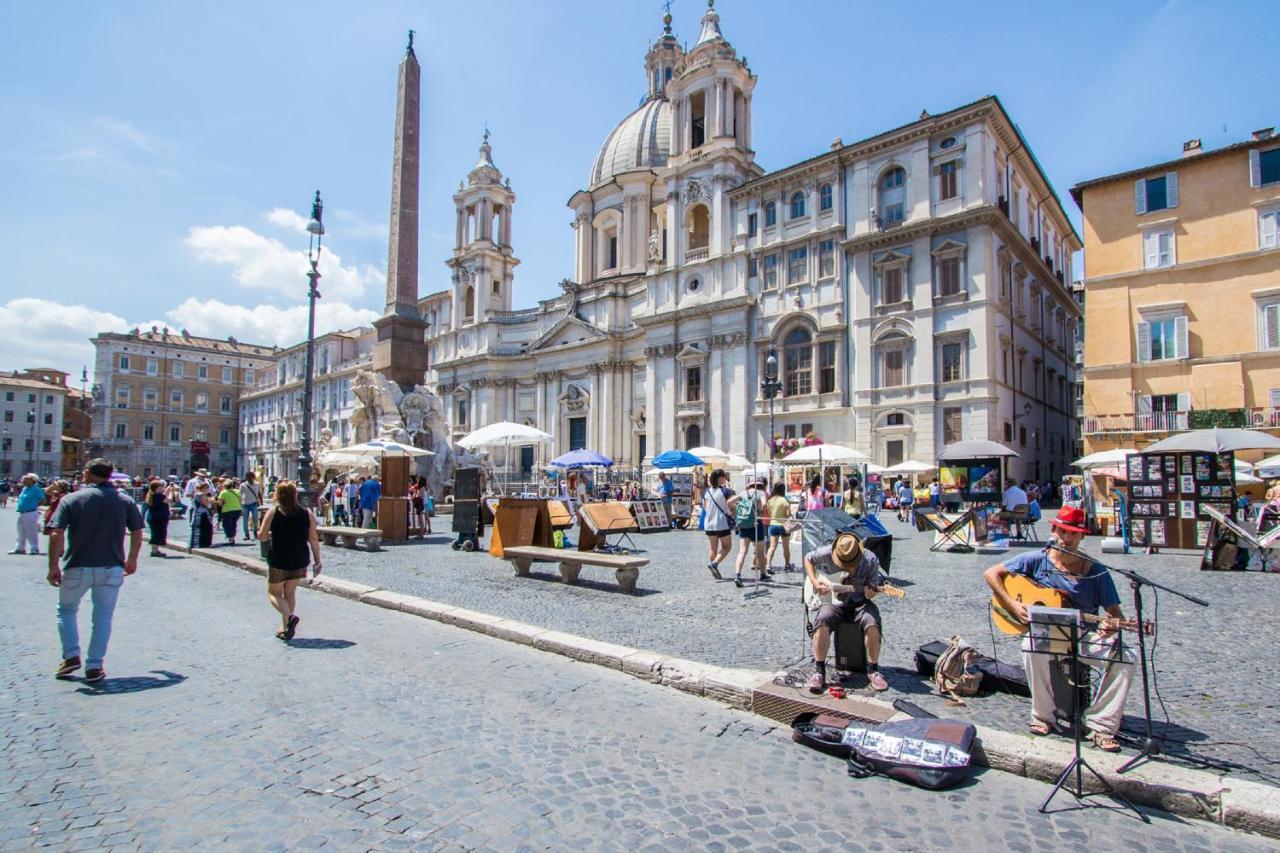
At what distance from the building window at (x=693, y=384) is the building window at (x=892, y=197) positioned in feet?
40.1

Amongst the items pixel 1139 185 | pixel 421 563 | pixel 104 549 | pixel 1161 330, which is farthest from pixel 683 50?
pixel 104 549

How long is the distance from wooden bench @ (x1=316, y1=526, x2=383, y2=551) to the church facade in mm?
12226

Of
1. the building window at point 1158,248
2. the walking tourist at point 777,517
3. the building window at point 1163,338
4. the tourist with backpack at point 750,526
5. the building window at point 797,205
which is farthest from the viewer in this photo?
the building window at point 797,205

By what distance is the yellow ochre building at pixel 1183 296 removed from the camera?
25.5 metres

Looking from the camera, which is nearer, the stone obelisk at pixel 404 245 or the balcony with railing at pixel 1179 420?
the stone obelisk at pixel 404 245

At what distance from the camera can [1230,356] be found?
1021 inches

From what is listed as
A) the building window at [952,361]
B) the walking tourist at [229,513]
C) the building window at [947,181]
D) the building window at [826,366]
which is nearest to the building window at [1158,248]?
the building window at [947,181]

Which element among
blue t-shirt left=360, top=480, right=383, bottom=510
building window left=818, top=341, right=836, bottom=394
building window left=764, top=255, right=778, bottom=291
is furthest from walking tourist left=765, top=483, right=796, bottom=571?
building window left=764, top=255, right=778, bottom=291

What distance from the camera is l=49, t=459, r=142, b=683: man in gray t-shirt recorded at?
5.35 meters

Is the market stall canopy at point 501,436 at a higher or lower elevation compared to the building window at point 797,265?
lower

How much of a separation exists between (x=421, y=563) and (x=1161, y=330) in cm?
2924

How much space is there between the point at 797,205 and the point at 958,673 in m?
33.3

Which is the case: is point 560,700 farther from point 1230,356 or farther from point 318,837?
point 1230,356

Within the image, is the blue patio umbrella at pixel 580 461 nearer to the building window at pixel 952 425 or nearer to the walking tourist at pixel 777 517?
the walking tourist at pixel 777 517
